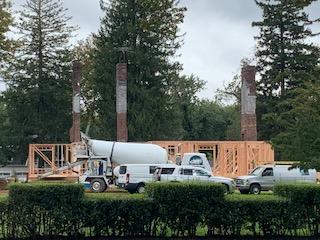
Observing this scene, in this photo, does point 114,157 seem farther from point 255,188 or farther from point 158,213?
point 158,213

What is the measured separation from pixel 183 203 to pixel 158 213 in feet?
2.00

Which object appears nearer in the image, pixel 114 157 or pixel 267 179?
pixel 267 179

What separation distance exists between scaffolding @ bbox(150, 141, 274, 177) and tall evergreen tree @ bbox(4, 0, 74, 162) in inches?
750

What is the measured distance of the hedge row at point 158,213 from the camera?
549 inches

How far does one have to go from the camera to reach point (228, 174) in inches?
1640

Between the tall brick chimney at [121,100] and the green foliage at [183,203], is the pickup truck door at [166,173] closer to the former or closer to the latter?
the tall brick chimney at [121,100]

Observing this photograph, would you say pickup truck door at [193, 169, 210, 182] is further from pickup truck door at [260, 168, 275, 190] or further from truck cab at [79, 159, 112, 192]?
truck cab at [79, 159, 112, 192]

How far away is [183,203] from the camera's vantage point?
14266mm

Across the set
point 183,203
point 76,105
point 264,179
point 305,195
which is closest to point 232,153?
point 264,179

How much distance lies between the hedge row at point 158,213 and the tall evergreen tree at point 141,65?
40995 millimetres

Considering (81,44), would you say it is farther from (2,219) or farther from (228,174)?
(2,219)

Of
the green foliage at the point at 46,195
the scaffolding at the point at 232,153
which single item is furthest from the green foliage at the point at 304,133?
the scaffolding at the point at 232,153

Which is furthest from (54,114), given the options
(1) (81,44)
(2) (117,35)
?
(1) (81,44)

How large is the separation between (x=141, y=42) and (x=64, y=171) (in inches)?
818
